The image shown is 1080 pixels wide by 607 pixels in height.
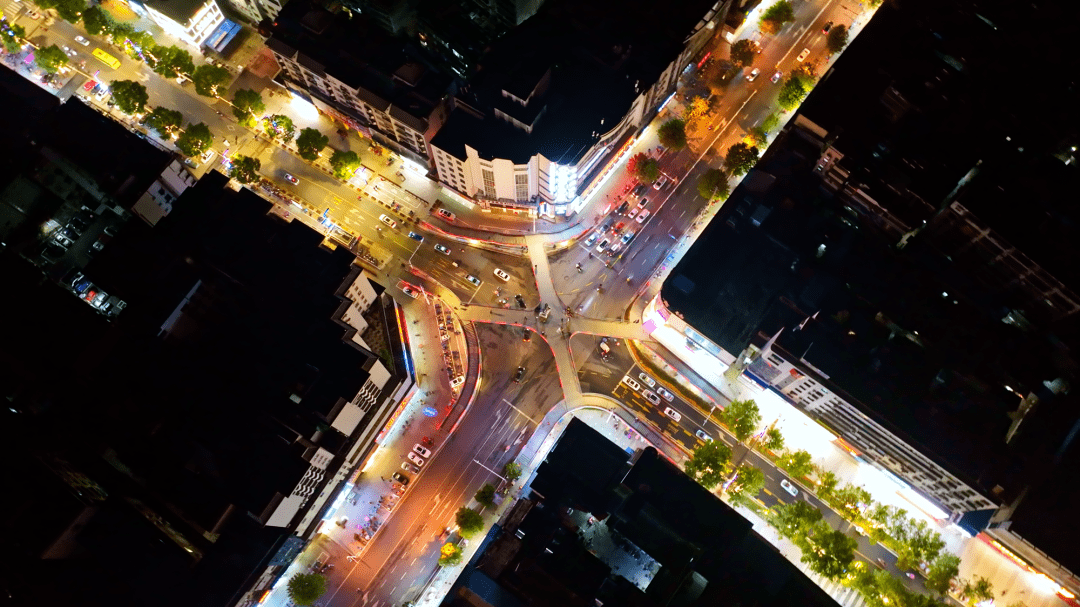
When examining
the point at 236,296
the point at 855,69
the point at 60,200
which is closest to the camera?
the point at 236,296

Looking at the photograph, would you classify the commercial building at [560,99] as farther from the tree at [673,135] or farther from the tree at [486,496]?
the tree at [486,496]

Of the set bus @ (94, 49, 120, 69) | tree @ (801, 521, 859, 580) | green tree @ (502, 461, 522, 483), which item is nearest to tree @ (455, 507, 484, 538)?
green tree @ (502, 461, 522, 483)

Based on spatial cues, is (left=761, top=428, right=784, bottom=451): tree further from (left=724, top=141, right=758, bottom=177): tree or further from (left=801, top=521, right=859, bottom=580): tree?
(left=724, top=141, right=758, bottom=177): tree

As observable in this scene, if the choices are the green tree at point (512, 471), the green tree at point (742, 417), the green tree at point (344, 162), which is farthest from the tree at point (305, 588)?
the green tree at point (344, 162)

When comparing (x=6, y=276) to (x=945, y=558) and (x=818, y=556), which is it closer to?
(x=818, y=556)

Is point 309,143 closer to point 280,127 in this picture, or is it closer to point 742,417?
point 280,127

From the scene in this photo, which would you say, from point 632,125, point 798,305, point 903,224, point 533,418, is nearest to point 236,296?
point 533,418
